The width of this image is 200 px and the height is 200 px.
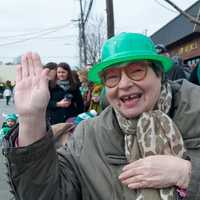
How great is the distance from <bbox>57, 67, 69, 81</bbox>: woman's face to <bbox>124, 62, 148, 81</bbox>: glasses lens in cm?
462

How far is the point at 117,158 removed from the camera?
81.5 inches

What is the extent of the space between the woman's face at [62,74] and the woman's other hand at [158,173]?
4.76 meters

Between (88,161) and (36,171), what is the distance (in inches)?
9.7

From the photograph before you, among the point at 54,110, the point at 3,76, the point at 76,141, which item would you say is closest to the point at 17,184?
the point at 76,141

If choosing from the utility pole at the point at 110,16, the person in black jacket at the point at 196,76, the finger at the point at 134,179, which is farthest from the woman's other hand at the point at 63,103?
the utility pole at the point at 110,16

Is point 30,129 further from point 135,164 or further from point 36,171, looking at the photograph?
point 135,164

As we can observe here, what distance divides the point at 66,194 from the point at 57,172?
106 millimetres

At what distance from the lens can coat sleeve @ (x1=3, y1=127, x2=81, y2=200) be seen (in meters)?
1.91

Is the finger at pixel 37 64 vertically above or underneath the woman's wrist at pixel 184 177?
above

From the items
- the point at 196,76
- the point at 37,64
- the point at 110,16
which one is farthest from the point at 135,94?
the point at 110,16

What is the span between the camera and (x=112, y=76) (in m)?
2.11

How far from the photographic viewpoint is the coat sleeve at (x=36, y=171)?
1913mm

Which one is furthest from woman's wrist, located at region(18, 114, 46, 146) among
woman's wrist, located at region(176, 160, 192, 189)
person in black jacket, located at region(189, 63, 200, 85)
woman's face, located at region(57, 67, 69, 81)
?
woman's face, located at region(57, 67, 69, 81)

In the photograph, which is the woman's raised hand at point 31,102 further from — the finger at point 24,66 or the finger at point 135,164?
the finger at point 135,164
